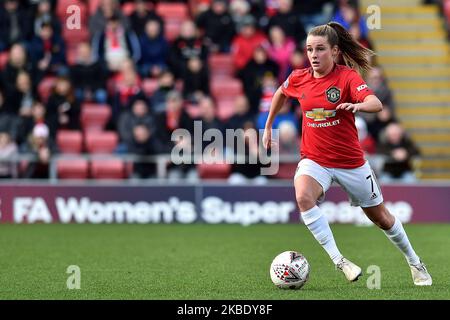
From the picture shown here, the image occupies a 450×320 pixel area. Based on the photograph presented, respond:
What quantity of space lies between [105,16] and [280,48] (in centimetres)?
321

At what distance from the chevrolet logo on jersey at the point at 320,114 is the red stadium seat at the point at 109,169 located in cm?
900

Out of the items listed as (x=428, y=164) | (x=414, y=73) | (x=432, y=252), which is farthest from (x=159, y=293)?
(x=414, y=73)

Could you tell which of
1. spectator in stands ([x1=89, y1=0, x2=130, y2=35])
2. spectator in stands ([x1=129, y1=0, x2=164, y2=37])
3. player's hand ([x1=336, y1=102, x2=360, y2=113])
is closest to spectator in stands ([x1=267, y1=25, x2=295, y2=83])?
spectator in stands ([x1=129, y1=0, x2=164, y2=37])

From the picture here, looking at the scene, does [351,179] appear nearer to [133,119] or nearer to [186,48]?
[133,119]

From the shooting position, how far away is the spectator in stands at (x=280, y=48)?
762 inches

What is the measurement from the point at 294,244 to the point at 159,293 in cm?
534

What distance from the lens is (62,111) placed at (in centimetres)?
1830

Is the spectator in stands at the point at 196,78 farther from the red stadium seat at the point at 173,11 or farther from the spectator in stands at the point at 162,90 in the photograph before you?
the red stadium seat at the point at 173,11

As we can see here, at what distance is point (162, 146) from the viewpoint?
1773 centimetres

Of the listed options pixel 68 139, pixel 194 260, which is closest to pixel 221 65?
pixel 68 139

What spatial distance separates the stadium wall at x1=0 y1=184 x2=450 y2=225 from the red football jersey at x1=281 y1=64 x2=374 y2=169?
8.08 metres

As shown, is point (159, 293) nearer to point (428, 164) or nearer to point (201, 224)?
point (201, 224)

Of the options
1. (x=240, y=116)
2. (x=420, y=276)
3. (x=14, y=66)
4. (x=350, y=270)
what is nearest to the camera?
(x=350, y=270)
